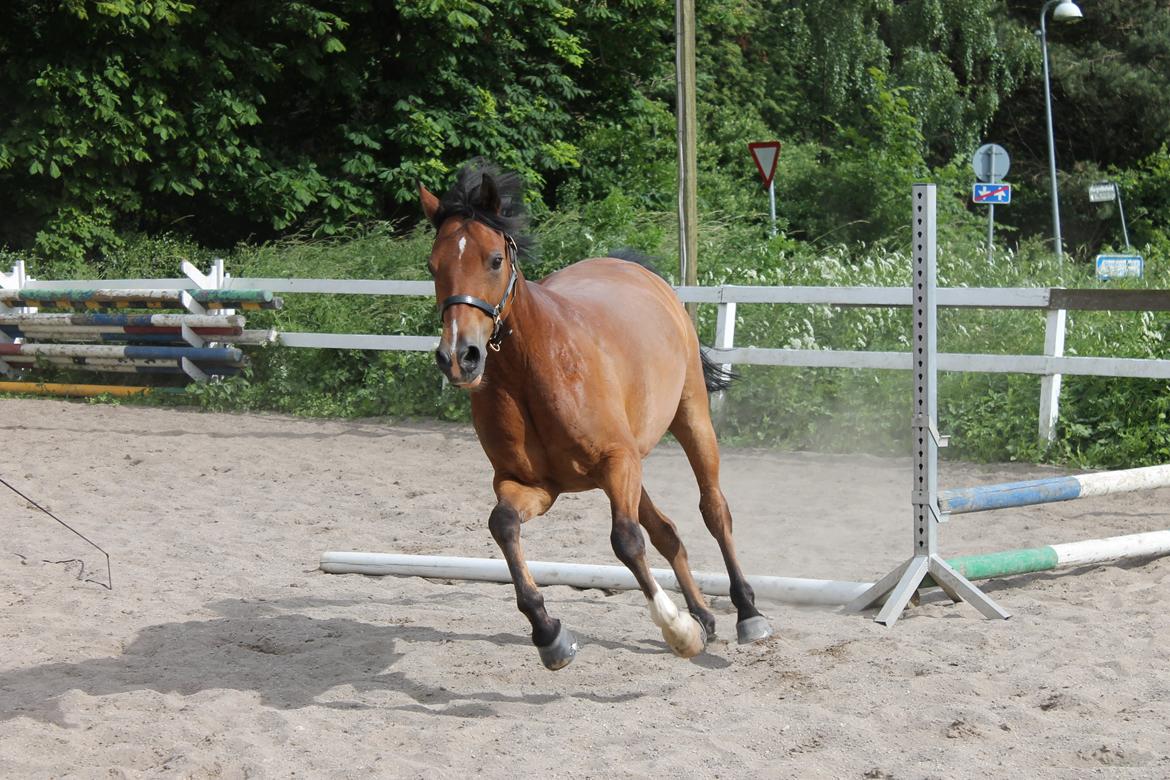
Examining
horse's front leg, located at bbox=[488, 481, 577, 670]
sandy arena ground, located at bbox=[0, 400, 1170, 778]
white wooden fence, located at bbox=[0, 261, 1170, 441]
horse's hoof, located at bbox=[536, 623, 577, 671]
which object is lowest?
sandy arena ground, located at bbox=[0, 400, 1170, 778]

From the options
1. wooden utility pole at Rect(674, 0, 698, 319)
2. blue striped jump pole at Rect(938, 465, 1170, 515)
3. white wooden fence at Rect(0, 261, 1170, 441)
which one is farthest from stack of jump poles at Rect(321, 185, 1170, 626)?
wooden utility pole at Rect(674, 0, 698, 319)

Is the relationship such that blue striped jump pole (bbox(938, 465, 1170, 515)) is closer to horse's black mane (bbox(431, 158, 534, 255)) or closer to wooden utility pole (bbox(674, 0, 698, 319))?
horse's black mane (bbox(431, 158, 534, 255))

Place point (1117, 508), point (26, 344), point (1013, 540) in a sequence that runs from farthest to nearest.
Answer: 1. point (26, 344)
2. point (1117, 508)
3. point (1013, 540)

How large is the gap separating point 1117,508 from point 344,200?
493 inches

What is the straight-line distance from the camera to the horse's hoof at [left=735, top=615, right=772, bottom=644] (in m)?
5.16

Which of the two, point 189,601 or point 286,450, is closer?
point 189,601

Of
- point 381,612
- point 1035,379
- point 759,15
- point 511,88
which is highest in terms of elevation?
point 759,15

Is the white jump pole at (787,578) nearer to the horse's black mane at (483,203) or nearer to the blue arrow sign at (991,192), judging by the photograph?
the horse's black mane at (483,203)

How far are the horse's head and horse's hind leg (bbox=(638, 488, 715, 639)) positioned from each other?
1.42 meters

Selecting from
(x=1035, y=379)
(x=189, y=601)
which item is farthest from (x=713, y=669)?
(x=1035, y=379)

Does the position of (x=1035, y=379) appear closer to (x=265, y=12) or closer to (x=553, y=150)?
(x=553, y=150)

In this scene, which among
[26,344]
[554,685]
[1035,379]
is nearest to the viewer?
[554,685]

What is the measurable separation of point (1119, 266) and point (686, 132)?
5.46m

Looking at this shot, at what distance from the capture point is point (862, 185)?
71.1 ft
